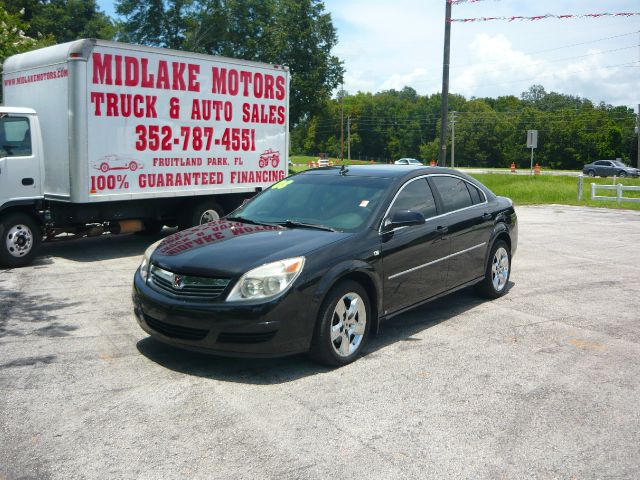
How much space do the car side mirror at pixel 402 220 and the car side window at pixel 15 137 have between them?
635cm

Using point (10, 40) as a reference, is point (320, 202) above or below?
below

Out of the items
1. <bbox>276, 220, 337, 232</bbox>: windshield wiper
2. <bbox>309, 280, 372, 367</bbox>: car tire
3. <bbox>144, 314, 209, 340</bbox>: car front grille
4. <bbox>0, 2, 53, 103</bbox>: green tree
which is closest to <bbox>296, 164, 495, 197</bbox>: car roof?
<bbox>276, 220, 337, 232</bbox>: windshield wiper

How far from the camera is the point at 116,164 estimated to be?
10258 mm

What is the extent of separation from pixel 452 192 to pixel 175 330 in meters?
3.44

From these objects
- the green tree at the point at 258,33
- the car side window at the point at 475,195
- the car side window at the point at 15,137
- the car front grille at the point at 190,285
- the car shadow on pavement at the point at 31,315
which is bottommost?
the car shadow on pavement at the point at 31,315

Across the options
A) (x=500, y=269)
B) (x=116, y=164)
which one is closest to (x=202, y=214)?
(x=116, y=164)

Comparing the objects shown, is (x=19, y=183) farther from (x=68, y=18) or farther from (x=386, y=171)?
(x=68, y=18)

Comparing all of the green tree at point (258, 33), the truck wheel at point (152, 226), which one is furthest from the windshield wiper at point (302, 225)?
the green tree at point (258, 33)

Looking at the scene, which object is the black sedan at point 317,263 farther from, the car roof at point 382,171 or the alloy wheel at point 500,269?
the alloy wheel at point 500,269

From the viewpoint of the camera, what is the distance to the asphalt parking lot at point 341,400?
12.1 feet

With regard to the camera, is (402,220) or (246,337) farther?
(402,220)

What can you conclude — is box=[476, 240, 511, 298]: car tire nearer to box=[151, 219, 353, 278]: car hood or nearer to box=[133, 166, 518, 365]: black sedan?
box=[133, 166, 518, 365]: black sedan

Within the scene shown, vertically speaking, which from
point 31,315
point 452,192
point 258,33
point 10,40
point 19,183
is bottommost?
point 31,315

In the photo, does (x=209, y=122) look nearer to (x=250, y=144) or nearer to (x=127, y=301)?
(x=250, y=144)
